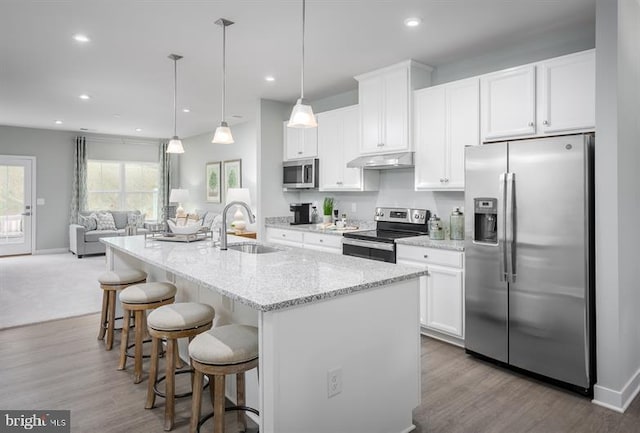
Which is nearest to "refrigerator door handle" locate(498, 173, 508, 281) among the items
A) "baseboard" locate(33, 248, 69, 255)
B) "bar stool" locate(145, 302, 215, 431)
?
"bar stool" locate(145, 302, 215, 431)

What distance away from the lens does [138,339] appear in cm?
278

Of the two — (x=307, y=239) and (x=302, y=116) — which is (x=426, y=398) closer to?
(x=302, y=116)

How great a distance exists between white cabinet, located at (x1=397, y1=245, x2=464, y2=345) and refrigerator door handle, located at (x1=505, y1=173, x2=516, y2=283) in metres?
0.47

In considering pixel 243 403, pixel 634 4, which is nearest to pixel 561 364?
pixel 243 403

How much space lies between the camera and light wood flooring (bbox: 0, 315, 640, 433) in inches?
91.6

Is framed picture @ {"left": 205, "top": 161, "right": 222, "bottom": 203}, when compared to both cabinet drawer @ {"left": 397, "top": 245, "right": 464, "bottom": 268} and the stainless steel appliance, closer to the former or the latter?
cabinet drawer @ {"left": 397, "top": 245, "right": 464, "bottom": 268}

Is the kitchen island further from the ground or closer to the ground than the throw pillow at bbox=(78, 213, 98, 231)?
closer to the ground

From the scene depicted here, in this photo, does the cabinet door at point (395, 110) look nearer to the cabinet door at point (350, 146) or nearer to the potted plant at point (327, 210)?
the cabinet door at point (350, 146)

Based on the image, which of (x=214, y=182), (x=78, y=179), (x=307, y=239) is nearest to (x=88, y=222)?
(x=78, y=179)

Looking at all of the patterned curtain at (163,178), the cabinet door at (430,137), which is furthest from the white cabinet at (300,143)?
the patterned curtain at (163,178)

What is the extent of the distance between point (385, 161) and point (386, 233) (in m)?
0.77

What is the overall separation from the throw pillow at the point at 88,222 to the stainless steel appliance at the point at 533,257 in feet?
25.7

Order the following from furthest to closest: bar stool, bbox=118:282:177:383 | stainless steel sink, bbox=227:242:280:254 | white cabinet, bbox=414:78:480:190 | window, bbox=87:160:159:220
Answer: window, bbox=87:160:159:220
white cabinet, bbox=414:78:480:190
stainless steel sink, bbox=227:242:280:254
bar stool, bbox=118:282:177:383

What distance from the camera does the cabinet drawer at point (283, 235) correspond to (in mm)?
5098
